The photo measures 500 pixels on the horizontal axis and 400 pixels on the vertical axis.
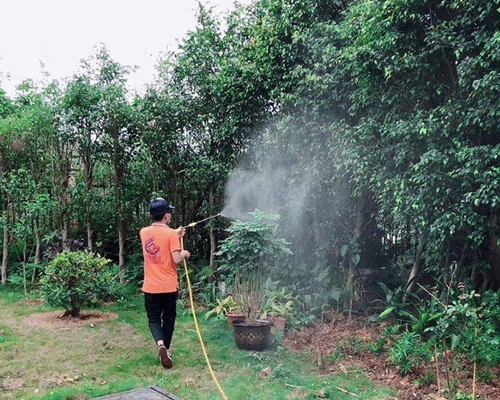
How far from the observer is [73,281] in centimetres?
644

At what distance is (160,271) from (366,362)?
250 cm

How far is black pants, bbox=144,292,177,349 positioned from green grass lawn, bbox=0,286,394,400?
0.36 metres

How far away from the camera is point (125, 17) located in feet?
29.1

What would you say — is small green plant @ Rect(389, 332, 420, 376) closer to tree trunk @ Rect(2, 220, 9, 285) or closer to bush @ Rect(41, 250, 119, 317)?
bush @ Rect(41, 250, 119, 317)

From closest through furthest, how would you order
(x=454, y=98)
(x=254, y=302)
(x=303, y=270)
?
(x=454, y=98)
(x=254, y=302)
(x=303, y=270)

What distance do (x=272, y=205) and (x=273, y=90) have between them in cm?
216

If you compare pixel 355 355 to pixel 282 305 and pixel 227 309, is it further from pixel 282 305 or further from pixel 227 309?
A: pixel 227 309

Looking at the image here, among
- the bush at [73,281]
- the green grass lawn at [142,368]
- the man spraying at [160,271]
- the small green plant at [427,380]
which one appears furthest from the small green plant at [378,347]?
the bush at [73,281]

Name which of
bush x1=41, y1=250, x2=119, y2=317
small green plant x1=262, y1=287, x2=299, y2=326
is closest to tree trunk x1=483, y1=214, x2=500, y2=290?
small green plant x1=262, y1=287, x2=299, y2=326

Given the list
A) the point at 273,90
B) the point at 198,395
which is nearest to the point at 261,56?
the point at 273,90

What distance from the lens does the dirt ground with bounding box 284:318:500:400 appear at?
413 cm

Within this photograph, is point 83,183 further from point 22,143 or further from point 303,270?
point 303,270

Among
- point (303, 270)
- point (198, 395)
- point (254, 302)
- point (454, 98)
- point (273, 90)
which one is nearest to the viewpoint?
point (198, 395)

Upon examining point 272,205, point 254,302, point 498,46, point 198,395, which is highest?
point 498,46
